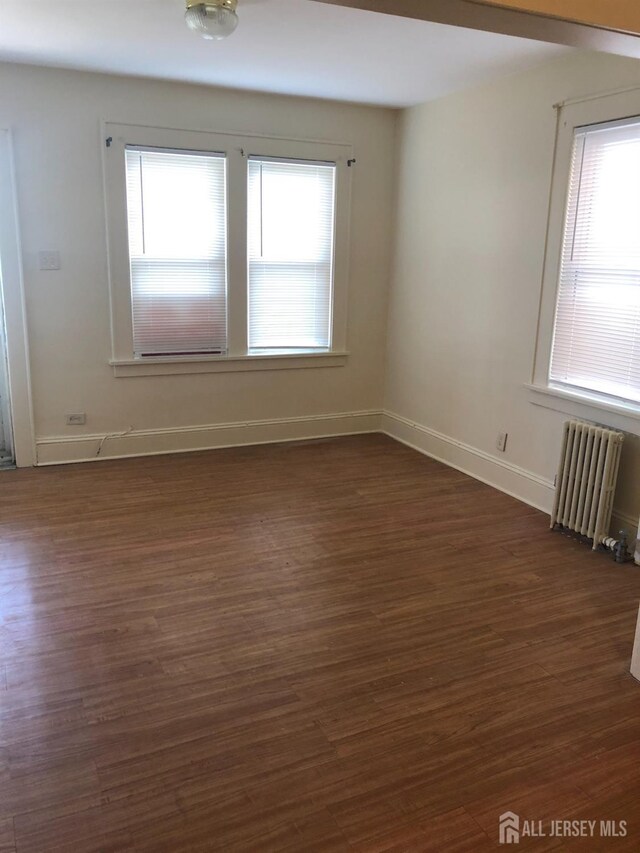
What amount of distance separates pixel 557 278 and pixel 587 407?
770mm

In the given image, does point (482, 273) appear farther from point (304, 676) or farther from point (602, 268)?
point (304, 676)

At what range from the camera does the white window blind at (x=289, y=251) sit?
497 centimetres

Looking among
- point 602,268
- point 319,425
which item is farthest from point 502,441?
point 319,425

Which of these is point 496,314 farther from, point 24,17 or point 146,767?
point 146,767

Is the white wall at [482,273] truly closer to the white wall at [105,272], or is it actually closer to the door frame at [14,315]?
the white wall at [105,272]

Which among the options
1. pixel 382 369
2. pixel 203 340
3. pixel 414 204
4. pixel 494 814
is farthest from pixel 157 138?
pixel 494 814

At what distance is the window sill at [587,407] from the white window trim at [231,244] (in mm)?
1914

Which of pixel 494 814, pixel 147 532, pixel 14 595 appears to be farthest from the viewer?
pixel 147 532

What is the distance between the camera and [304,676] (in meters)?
2.44

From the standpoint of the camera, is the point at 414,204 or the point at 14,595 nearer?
the point at 14,595

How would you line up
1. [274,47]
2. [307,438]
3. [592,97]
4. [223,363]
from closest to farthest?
[592,97]
[274,47]
[223,363]
[307,438]

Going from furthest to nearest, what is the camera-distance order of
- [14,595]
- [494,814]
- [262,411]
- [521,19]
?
[262,411], [14,595], [494,814], [521,19]

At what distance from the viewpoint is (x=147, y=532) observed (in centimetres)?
365

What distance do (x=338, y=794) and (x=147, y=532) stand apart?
2.05 meters
